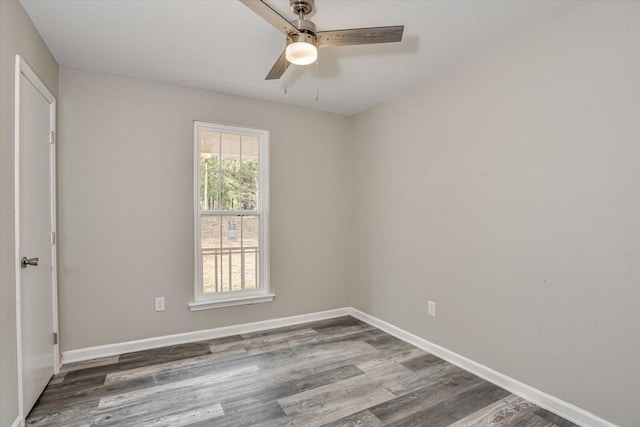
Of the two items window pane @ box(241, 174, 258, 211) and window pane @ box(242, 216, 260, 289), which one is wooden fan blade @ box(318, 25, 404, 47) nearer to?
window pane @ box(241, 174, 258, 211)

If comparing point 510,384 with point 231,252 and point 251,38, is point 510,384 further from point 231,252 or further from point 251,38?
point 251,38

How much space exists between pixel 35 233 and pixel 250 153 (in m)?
1.98

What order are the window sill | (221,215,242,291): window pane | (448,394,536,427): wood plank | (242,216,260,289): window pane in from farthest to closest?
(242,216,260,289): window pane < (221,215,242,291): window pane < the window sill < (448,394,536,427): wood plank

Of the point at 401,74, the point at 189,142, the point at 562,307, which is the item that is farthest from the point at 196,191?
the point at 562,307

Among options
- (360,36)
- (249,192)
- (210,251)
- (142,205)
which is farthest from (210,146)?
(360,36)

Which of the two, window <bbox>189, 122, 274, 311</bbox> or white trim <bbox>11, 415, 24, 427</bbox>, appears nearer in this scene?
white trim <bbox>11, 415, 24, 427</bbox>

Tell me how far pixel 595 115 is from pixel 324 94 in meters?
2.27

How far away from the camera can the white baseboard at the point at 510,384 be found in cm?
193

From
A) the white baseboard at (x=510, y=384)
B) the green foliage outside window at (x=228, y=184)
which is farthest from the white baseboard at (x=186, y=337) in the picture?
the green foliage outside window at (x=228, y=184)

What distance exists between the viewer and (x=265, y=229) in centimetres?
361

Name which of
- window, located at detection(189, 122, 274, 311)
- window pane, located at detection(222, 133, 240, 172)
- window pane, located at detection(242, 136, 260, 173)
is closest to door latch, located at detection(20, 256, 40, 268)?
window, located at detection(189, 122, 274, 311)

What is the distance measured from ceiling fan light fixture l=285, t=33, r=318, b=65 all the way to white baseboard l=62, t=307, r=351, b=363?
2.72 m

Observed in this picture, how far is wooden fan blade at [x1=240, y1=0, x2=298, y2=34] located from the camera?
1.59 m

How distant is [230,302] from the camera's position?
3355mm
